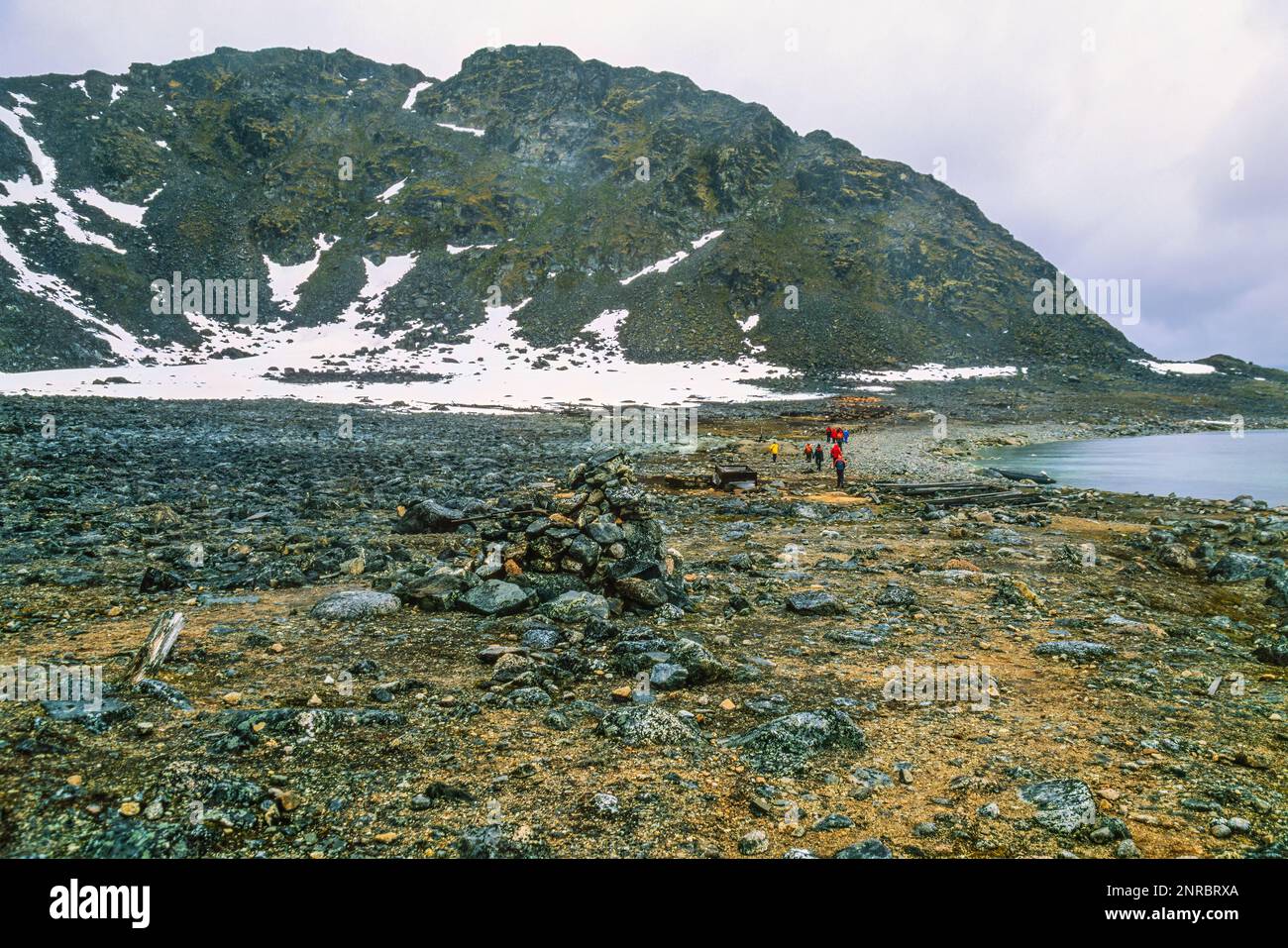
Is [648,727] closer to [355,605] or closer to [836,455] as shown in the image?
[355,605]

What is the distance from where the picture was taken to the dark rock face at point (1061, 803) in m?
3.85

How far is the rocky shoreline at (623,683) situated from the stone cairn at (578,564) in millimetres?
48

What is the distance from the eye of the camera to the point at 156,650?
5.65 metres

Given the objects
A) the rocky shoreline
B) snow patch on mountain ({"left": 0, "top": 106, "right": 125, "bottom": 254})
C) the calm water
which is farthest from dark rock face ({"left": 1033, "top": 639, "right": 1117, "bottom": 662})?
snow patch on mountain ({"left": 0, "top": 106, "right": 125, "bottom": 254})

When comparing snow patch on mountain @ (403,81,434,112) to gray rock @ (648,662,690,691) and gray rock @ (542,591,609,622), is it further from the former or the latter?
gray rock @ (648,662,690,691)

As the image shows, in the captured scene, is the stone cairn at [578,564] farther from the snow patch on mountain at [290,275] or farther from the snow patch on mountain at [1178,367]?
the snow patch on mountain at [1178,367]

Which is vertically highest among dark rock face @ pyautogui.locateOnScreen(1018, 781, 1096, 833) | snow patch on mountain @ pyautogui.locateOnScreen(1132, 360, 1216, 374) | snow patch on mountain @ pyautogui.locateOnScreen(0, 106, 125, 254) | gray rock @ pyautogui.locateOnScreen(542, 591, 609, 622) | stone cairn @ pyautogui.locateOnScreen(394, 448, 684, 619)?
snow patch on mountain @ pyautogui.locateOnScreen(0, 106, 125, 254)

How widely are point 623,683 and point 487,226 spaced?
108 metres

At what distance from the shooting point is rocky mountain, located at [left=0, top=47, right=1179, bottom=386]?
81000 millimetres

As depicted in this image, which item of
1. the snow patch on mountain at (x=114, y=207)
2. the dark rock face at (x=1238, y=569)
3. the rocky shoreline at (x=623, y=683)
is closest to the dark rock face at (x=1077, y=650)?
the rocky shoreline at (x=623, y=683)

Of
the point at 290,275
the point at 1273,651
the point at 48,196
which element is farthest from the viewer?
the point at 290,275

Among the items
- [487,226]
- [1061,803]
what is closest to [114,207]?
[487,226]

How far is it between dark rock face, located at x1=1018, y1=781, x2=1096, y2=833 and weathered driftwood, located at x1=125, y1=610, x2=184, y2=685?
22.0 ft
